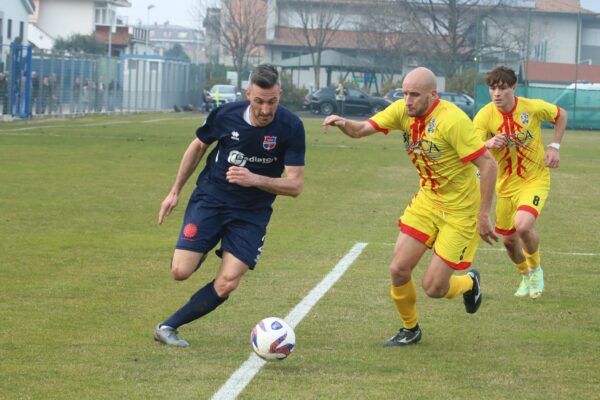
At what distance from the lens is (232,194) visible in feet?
24.3

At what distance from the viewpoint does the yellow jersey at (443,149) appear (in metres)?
7.45

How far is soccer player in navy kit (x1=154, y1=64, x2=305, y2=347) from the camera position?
23.8 feet

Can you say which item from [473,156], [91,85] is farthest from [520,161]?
[91,85]

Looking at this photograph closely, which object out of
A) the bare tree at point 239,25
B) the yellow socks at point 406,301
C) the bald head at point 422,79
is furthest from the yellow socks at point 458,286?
the bare tree at point 239,25

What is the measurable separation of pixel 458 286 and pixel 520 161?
7.00 feet

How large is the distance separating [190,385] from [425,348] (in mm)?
1957

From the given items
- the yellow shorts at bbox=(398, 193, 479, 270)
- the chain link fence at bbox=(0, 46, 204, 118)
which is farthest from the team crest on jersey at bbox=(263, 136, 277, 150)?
the chain link fence at bbox=(0, 46, 204, 118)

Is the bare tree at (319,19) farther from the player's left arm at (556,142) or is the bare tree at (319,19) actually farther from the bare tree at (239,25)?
the player's left arm at (556,142)

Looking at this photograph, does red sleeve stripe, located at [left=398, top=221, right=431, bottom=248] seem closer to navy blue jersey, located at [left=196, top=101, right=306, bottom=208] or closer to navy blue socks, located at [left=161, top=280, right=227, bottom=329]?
navy blue jersey, located at [left=196, top=101, right=306, bottom=208]

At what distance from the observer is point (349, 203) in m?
17.4

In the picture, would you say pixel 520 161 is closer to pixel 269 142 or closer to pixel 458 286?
pixel 458 286

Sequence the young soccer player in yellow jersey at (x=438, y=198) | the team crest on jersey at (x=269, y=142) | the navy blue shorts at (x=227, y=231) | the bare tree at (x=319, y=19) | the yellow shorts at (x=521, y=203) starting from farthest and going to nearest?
the bare tree at (x=319, y=19) → the yellow shorts at (x=521, y=203) → the young soccer player in yellow jersey at (x=438, y=198) → the navy blue shorts at (x=227, y=231) → the team crest on jersey at (x=269, y=142)

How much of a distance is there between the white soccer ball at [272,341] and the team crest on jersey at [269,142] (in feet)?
3.69

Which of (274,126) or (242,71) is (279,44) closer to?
(242,71)
